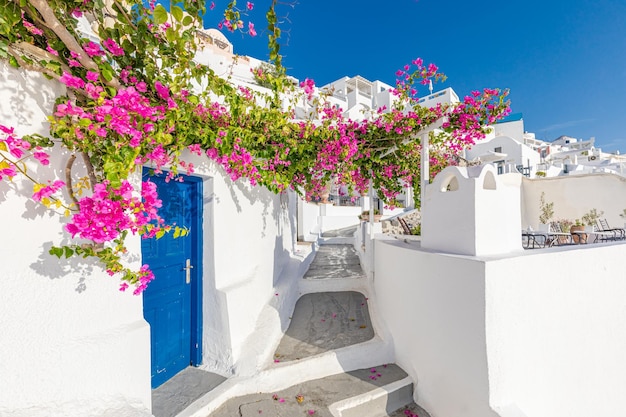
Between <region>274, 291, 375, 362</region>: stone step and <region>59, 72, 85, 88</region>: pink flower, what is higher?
<region>59, 72, 85, 88</region>: pink flower

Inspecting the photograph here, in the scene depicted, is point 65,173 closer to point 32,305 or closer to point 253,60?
point 32,305

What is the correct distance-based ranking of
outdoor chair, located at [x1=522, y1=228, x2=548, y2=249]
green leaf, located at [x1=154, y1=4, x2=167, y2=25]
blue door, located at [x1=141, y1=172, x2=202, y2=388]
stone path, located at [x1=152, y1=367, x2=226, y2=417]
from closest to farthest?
green leaf, located at [x1=154, y1=4, x2=167, y2=25] → stone path, located at [x1=152, y1=367, x2=226, y2=417] → blue door, located at [x1=141, y1=172, x2=202, y2=388] → outdoor chair, located at [x1=522, y1=228, x2=548, y2=249]

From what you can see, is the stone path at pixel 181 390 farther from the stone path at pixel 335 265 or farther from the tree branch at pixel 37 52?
the stone path at pixel 335 265

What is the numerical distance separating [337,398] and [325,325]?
5.38 ft

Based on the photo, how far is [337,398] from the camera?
3.62 meters

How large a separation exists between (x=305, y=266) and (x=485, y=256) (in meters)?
5.50

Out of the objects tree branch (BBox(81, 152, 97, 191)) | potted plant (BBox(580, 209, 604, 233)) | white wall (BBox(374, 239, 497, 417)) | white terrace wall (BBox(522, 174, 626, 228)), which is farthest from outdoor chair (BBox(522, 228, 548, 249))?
tree branch (BBox(81, 152, 97, 191))

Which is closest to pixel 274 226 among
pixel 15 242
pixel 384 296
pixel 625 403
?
pixel 384 296

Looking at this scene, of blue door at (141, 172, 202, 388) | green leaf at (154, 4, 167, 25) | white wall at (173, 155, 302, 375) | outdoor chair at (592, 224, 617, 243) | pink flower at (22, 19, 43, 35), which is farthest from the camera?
outdoor chair at (592, 224, 617, 243)

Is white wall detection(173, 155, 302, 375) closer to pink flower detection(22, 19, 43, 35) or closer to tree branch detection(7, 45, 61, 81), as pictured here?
tree branch detection(7, 45, 61, 81)

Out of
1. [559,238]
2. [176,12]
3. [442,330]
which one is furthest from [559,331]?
[559,238]

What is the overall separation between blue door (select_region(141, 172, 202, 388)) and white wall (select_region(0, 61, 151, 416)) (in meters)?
0.86

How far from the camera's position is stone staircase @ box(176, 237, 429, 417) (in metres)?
3.35

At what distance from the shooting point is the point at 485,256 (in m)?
3.23
